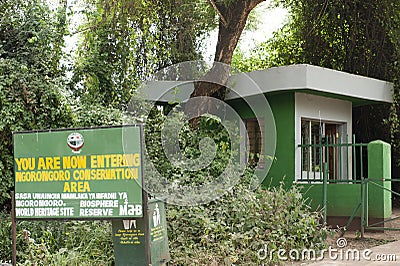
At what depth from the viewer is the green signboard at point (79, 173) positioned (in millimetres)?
6246

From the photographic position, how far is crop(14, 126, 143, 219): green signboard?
20.5ft

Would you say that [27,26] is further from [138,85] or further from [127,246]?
[127,246]

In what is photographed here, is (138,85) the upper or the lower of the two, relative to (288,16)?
lower

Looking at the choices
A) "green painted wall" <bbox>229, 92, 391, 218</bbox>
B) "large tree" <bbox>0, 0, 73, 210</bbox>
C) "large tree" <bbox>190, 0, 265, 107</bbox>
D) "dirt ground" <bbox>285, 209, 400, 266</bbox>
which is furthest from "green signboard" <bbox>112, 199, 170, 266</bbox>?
"large tree" <bbox>190, 0, 265, 107</bbox>

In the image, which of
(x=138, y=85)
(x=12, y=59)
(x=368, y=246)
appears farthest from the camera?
(x=138, y=85)

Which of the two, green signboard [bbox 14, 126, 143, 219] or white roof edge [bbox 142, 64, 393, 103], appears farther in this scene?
white roof edge [bbox 142, 64, 393, 103]

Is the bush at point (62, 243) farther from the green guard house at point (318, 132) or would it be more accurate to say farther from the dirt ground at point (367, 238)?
the green guard house at point (318, 132)

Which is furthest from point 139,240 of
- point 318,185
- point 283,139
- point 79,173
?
point 283,139

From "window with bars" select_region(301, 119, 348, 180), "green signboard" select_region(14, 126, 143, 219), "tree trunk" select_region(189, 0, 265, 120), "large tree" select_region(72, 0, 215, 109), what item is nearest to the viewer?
"green signboard" select_region(14, 126, 143, 219)

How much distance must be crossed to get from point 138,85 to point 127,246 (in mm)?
6925

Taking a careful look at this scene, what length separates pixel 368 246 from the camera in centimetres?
877

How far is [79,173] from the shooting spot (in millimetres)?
6484

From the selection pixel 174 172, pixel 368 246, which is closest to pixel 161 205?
pixel 174 172

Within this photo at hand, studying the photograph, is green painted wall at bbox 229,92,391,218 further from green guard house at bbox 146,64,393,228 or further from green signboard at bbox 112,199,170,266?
green signboard at bbox 112,199,170,266
